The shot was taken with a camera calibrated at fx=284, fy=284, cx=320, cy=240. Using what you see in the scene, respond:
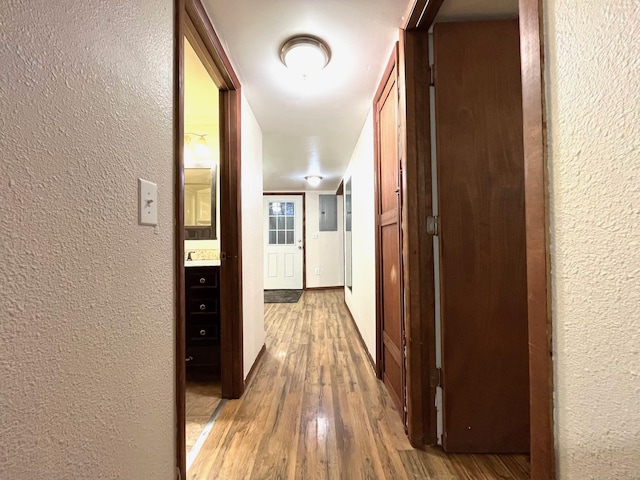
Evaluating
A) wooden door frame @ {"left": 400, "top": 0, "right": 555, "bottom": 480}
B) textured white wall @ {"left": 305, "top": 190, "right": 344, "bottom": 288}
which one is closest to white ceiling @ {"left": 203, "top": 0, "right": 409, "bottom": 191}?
wooden door frame @ {"left": 400, "top": 0, "right": 555, "bottom": 480}

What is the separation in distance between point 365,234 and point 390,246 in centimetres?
80

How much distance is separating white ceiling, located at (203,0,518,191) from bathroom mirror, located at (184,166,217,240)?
2.34ft

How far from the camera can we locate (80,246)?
577 millimetres

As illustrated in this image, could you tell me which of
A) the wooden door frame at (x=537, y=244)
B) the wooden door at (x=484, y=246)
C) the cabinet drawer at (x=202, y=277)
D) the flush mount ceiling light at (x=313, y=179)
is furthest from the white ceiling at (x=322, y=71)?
the flush mount ceiling light at (x=313, y=179)

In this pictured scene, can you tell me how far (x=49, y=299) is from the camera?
51 centimetres

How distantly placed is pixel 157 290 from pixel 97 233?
0.29 metres

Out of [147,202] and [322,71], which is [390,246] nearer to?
[322,71]

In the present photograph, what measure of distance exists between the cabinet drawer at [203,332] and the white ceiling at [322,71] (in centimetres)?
167

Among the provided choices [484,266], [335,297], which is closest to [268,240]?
[335,297]

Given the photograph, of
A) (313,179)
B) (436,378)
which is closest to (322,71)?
(436,378)

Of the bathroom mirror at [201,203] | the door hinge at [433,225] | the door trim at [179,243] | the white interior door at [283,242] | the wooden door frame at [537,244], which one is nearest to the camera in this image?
the wooden door frame at [537,244]

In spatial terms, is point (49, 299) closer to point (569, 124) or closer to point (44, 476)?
point (44, 476)

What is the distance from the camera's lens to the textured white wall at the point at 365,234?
89.4 inches

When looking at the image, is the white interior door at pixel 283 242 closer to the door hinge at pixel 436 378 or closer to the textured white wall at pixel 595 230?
the door hinge at pixel 436 378
